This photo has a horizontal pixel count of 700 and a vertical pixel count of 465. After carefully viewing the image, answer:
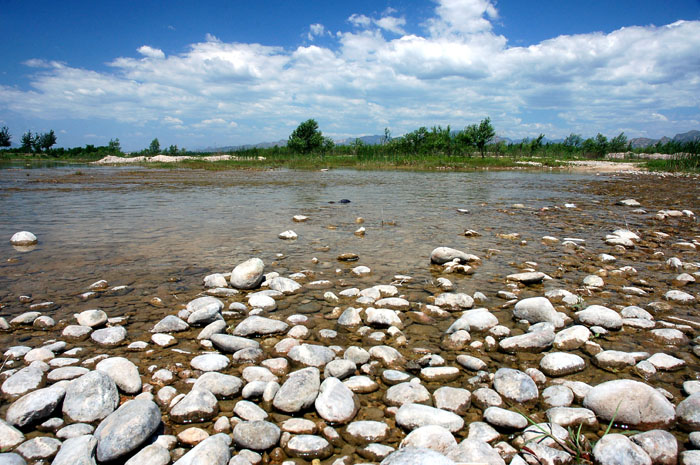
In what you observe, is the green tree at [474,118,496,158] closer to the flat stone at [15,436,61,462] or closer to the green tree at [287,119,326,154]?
the green tree at [287,119,326,154]

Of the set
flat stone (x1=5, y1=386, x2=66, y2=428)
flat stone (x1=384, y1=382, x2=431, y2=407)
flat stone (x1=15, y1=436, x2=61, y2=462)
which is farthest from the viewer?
flat stone (x1=384, y1=382, x2=431, y2=407)

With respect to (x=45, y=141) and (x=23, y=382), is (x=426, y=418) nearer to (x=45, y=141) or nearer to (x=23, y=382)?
(x=23, y=382)

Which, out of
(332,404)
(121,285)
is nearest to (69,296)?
(121,285)

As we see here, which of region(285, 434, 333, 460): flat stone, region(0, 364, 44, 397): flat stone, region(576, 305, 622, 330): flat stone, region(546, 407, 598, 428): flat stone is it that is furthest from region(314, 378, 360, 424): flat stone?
region(576, 305, 622, 330): flat stone

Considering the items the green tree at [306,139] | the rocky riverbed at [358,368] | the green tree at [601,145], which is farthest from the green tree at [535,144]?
the rocky riverbed at [358,368]

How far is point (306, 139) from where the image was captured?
64.1 m

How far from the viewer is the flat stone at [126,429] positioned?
198 cm

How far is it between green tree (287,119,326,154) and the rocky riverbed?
59.9m

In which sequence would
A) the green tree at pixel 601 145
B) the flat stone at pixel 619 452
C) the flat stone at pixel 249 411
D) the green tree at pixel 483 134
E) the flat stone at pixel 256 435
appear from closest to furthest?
the flat stone at pixel 619 452
the flat stone at pixel 256 435
the flat stone at pixel 249 411
the green tree at pixel 483 134
the green tree at pixel 601 145

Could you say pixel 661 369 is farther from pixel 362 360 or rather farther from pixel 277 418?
pixel 277 418

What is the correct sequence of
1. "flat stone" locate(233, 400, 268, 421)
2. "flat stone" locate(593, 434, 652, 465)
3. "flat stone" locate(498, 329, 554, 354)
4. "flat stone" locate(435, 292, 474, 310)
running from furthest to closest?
"flat stone" locate(435, 292, 474, 310) → "flat stone" locate(498, 329, 554, 354) → "flat stone" locate(233, 400, 268, 421) → "flat stone" locate(593, 434, 652, 465)

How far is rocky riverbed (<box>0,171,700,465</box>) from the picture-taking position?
2.07m

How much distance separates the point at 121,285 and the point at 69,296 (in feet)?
1.72

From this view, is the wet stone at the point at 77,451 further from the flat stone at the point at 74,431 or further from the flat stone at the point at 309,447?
the flat stone at the point at 309,447
